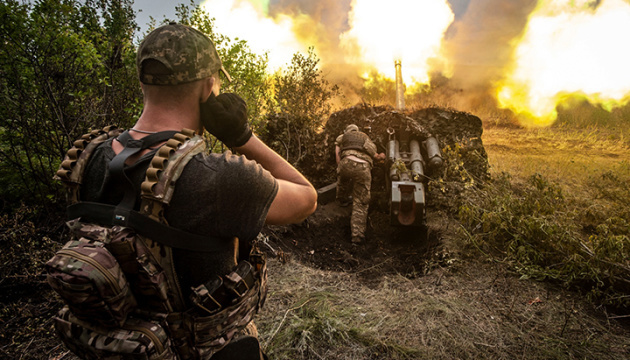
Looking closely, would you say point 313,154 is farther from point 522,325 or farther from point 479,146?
point 522,325

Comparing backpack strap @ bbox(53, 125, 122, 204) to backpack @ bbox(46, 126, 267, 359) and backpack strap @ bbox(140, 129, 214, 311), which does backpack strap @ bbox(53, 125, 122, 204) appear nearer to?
backpack @ bbox(46, 126, 267, 359)

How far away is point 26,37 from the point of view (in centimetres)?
350

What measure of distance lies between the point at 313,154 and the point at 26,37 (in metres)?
5.84

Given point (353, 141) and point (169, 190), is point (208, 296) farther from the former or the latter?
point (353, 141)

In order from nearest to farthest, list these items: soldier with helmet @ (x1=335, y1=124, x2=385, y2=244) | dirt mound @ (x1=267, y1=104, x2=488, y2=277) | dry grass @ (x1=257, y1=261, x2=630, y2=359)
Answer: dry grass @ (x1=257, y1=261, x2=630, y2=359)
dirt mound @ (x1=267, y1=104, x2=488, y2=277)
soldier with helmet @ (x1=335, y1=124, x2=385, y2=244)

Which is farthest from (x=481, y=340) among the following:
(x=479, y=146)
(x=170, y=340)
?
(x=479, y=146)

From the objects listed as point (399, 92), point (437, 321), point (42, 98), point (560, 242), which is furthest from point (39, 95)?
point (399, 92)

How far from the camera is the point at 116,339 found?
3.43 feet

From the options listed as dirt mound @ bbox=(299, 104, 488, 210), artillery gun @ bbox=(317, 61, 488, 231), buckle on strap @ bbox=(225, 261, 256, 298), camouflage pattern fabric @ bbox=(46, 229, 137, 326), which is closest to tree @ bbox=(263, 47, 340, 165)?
dirt mound @ bbox=(299, 104, 488, 210)

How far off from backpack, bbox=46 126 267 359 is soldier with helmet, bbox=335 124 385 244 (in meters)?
4.73

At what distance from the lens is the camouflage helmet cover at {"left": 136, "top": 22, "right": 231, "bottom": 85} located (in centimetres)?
128

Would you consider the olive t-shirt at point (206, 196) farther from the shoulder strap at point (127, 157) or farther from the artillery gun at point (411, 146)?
the artillery gun at point (411, 146)

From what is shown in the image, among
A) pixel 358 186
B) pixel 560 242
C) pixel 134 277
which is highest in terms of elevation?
pixel 134 277

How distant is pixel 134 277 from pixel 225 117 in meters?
0.74
